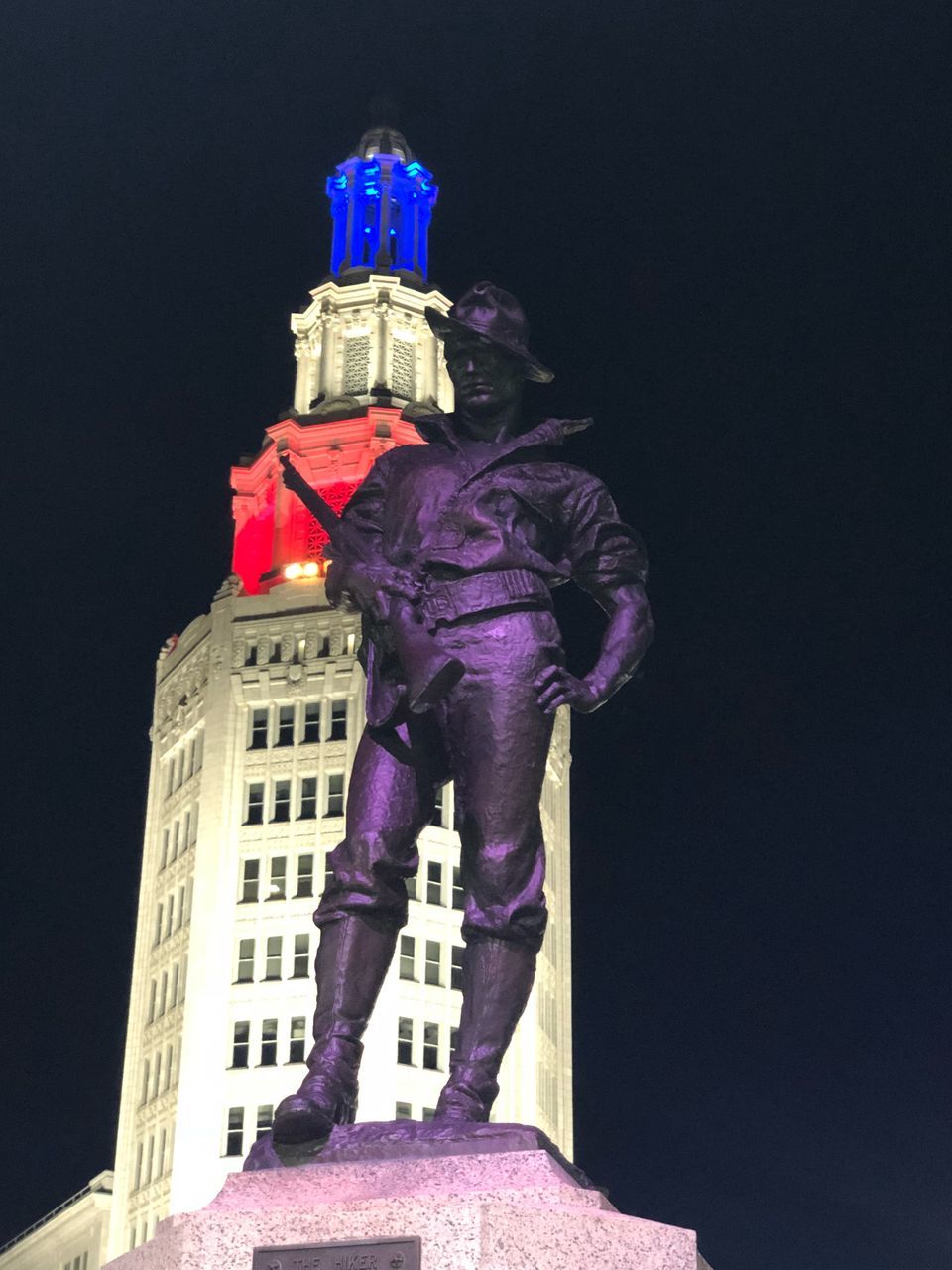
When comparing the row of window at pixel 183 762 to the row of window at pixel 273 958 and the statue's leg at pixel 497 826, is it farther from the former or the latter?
the statue's leg at pixel 497 826

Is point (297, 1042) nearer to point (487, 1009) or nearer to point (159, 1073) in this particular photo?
point (159, 1073)

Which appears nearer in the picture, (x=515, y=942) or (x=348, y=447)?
(x=515, y=942)

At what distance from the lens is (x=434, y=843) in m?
80.2

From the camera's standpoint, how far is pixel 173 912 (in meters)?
84.8

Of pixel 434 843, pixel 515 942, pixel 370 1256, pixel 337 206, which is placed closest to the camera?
pixel 370 1256

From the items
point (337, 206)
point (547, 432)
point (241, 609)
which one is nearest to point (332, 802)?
point (241, 609)

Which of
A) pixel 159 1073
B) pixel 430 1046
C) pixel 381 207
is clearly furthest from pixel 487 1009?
pixel 381 207

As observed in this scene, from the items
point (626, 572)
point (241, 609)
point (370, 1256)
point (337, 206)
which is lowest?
point (370, 1256)

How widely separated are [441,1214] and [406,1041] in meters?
69.4

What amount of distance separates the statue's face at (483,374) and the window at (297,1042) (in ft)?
222

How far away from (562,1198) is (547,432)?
13.0 feet

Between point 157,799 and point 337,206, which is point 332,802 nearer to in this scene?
point 157,799

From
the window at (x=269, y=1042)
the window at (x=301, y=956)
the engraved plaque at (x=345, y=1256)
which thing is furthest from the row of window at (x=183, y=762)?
the engraved plaque at (x=345, y=1256)

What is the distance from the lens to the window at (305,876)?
80.5m
